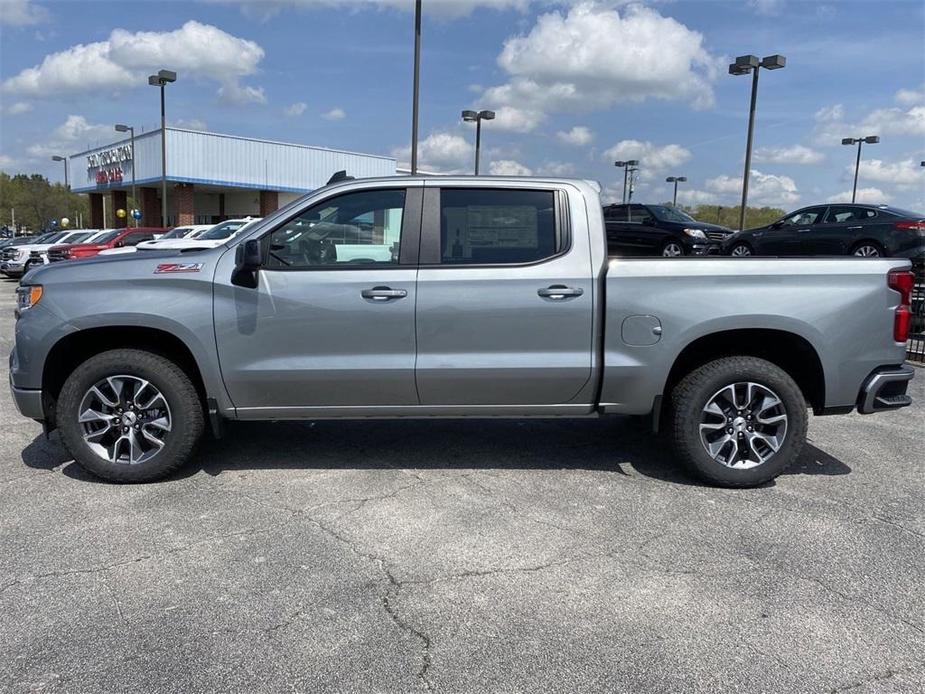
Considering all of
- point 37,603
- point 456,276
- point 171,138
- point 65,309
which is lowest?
point 37,603

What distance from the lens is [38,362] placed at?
463cm

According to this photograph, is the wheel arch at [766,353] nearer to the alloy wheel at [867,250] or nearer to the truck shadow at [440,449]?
the truck shadow at [440,449]

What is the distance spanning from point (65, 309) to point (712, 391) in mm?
3979

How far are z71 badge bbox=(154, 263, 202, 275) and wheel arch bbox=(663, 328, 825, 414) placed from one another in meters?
3.00

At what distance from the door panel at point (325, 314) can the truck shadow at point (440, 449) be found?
76 centimetres

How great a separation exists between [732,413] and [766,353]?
0.56 metres

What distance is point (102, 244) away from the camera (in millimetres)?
22328

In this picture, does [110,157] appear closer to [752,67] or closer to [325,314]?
[752,67]

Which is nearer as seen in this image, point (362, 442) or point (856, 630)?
point (856, 630)

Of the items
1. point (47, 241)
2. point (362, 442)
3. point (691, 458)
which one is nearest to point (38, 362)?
point (362, 442)

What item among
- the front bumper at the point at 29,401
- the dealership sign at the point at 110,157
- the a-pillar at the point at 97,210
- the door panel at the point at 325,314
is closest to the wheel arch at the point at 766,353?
the door panel at the point at 325,314

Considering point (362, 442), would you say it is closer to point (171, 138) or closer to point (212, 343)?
point (212, 343)

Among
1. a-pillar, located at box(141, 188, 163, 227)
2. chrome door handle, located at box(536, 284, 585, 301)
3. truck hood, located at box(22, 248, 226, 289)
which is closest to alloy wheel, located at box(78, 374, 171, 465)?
truck hood, located at box(22, 248, 226, 289)

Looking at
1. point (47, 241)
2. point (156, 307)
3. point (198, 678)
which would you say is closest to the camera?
point (198, 678)
